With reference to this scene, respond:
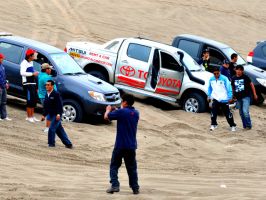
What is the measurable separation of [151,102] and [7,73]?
4.86 meters

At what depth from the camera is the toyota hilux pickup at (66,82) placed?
60.3ft

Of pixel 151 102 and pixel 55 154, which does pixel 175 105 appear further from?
pixel 55 154

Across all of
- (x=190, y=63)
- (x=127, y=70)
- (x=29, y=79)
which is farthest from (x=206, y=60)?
(x=29, y=79)

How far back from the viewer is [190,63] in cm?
2180

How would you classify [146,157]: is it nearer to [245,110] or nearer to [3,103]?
[3,103]

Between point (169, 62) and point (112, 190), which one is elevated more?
point (112, 190)

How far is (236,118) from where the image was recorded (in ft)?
70.4

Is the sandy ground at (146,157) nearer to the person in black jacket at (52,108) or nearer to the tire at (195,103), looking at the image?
the tire at (195,103)

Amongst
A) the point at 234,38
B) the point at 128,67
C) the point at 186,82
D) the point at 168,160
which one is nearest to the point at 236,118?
the point at 186,82

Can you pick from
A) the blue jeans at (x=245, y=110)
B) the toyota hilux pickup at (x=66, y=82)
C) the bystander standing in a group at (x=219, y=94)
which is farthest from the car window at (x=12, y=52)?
the blue jeans at (x=245, y=110)

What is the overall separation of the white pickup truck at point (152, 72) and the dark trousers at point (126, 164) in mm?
8902

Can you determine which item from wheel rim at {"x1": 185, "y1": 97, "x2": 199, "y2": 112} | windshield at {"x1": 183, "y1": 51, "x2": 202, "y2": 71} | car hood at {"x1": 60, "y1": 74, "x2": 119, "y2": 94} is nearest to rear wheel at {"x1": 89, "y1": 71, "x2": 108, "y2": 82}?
windshield at {"x1": 183, "y1": 51, "x2": 202, "y2": 71}

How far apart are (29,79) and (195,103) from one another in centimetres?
527

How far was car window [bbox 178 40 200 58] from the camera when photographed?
2378 cm
